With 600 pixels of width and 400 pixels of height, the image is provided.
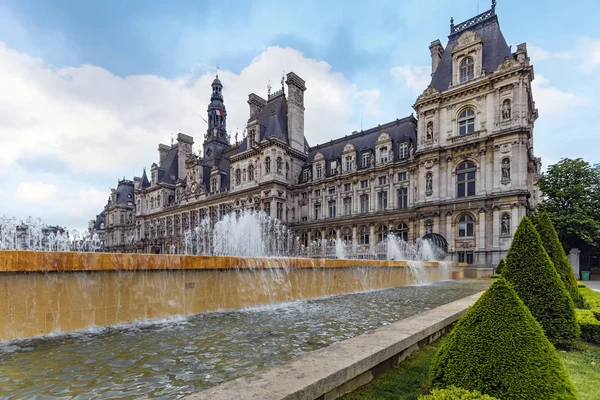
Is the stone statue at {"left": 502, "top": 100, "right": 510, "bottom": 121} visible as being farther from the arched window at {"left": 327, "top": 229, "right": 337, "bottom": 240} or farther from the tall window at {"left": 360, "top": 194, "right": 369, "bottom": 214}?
the arched window at {"left": 327, "top": 229, "right": 337, "bottom": 240}

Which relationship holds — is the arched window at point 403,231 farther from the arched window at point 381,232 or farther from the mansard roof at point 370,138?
the mansard roof at point 370,138

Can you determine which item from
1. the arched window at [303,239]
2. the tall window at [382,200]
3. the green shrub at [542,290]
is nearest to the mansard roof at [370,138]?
the tall window at [382,200]

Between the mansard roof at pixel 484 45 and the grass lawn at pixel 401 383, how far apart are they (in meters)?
38.5

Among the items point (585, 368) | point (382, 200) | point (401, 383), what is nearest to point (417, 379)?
point (401, 383)

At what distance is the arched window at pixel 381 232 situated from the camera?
41.5m

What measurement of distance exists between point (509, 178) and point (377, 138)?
57.8ft

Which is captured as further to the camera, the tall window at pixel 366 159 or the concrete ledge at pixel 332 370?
the tall window at pixel 366 159

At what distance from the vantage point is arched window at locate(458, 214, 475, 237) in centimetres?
3381

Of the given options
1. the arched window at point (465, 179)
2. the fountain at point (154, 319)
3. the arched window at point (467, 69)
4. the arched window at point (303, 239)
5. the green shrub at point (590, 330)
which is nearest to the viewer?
the fountain at point (154, 319)

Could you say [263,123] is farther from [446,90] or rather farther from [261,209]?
[446,90]

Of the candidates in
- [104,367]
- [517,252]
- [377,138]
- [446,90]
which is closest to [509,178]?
[446,90]

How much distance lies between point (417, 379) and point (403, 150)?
40.1m

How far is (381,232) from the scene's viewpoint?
41.9 meters

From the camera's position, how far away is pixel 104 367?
4.38 m
